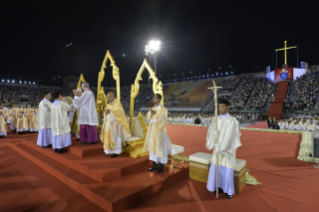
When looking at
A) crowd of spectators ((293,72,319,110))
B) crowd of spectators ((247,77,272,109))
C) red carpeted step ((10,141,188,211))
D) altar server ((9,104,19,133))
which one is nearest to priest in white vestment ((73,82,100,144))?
red carpeted step ((10,141,188,211))

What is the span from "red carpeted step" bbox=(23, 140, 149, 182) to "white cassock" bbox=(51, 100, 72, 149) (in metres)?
0.35

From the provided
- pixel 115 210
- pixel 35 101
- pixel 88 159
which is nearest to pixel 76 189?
pixel 88 159

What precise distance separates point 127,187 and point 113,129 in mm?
1655

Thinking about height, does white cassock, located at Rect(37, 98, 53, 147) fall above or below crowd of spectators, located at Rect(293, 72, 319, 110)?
below

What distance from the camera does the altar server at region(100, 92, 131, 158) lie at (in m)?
4.47

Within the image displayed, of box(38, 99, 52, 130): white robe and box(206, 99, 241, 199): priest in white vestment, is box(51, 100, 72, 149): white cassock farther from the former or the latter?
box(206, 99, 241, 199): priest in white vestment

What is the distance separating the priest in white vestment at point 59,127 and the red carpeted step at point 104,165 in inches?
11.0

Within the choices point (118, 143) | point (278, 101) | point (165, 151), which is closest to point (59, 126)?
point (118, 143)

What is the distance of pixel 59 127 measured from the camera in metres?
5.01

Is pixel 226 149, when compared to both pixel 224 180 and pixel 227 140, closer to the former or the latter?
pixel 227 140

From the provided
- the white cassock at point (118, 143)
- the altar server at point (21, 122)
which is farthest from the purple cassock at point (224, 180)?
the altar server at point (21, 122)

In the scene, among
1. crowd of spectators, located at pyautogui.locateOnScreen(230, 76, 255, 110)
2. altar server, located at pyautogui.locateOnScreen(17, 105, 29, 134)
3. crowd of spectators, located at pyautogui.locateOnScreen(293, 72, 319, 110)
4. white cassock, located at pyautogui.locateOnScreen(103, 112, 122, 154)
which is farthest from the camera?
crowd of spectators, located at pyautogui.locateOnScreen(230, 76, 255, 110)

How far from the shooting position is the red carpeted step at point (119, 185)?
2.99 meters

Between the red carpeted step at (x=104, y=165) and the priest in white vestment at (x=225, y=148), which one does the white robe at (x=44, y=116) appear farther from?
the priest in white vestment at (x=225, y=148)
